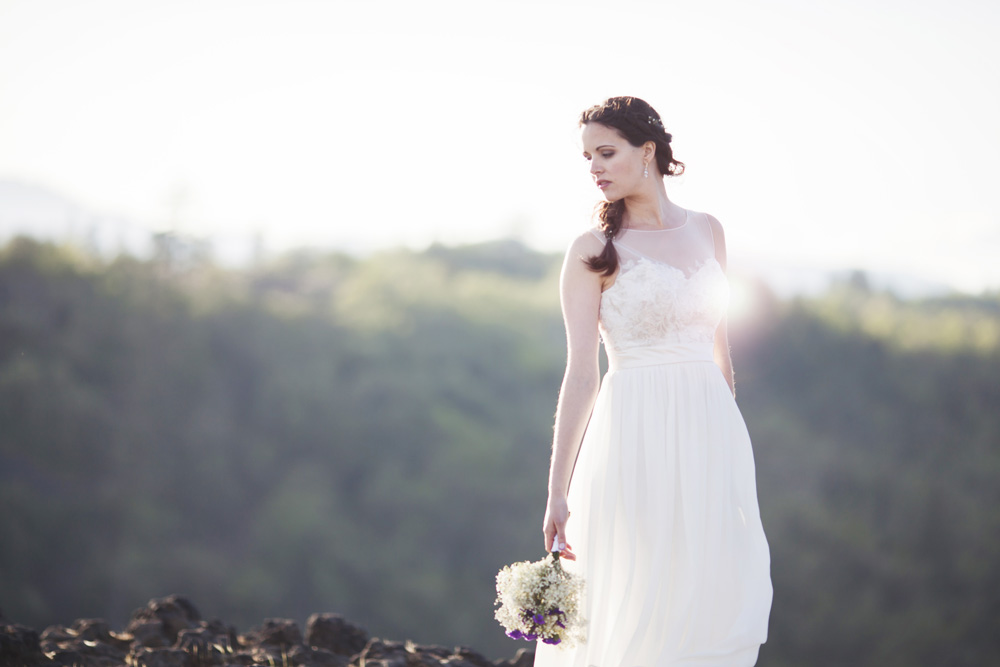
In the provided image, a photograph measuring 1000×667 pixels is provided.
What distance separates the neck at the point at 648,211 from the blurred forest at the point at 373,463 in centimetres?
2042

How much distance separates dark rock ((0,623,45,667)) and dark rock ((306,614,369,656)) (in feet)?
2.82

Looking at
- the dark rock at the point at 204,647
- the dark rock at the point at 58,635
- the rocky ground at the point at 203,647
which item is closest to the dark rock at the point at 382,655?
the rocky ground at the point at 203,647

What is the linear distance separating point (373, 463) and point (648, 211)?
25546 millimetres

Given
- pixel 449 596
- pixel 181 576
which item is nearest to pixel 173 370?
pixel 181 576

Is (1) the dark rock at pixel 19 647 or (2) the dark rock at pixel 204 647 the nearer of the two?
(1) the dark rock at pixel 19 647

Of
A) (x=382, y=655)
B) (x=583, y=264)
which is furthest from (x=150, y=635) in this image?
(x=583, y=264)

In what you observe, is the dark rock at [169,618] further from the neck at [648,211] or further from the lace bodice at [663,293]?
the neck at [648,211]

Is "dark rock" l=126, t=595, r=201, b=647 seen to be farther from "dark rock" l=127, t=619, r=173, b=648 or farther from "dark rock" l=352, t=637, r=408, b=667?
"dark rock" l=352, t=637, r=408, b=667

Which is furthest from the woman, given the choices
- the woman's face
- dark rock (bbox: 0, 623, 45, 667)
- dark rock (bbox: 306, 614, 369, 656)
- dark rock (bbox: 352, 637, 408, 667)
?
dark rock (bbox: 0, 623, 45, 667)

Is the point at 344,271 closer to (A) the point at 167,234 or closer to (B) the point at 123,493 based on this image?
(A) the point at 167,234

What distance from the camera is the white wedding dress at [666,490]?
195 centimetres

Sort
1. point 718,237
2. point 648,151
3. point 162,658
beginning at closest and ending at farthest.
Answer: point 648,151
point 718,237
point 162,658

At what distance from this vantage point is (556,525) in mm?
1979

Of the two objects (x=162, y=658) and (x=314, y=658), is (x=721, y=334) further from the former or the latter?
(x=162, y=658)
